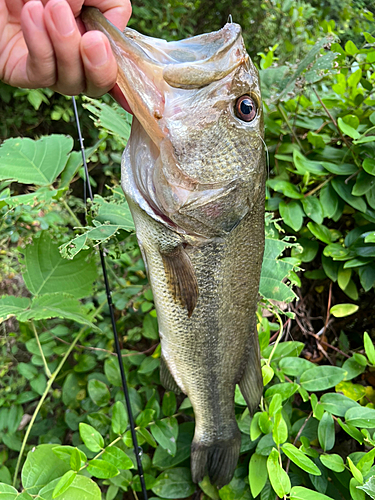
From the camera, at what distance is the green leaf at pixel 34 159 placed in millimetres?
1106

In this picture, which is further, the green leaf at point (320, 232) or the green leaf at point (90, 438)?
the green leaf at point (320, 232)

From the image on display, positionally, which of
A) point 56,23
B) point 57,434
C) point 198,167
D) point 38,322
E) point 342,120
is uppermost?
point 56,23

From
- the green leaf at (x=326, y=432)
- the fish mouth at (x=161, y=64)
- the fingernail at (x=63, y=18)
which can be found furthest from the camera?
the green leaf at (x=326, y=432)

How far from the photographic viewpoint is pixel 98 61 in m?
0.61

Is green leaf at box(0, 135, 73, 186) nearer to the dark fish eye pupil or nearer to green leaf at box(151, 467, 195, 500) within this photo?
the dark fish eye pupil

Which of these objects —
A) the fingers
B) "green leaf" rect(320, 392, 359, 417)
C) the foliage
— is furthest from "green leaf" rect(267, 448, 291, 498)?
the fingers

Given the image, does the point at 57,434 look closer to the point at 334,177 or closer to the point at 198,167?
the point at 198,167

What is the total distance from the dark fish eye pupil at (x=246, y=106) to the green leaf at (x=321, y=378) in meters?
0.81

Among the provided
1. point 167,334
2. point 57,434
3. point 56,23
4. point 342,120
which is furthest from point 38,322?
point 342,120

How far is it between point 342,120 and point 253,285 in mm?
838

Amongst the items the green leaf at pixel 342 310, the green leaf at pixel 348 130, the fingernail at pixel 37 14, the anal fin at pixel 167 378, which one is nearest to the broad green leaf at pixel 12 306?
the anal fin at pixel 167 378

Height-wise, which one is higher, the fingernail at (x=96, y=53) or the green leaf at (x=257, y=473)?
the fingernail at (x=96, y=53)

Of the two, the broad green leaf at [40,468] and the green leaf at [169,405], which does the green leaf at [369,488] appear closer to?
the green leaf at [169,405]

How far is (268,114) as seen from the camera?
1513 mm
